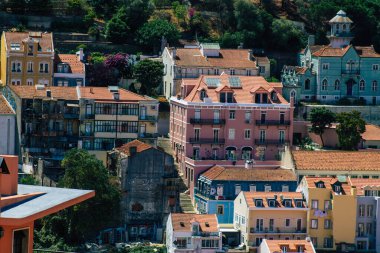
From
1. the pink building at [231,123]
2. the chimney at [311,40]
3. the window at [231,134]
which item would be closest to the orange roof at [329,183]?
the pink building at [231,123]

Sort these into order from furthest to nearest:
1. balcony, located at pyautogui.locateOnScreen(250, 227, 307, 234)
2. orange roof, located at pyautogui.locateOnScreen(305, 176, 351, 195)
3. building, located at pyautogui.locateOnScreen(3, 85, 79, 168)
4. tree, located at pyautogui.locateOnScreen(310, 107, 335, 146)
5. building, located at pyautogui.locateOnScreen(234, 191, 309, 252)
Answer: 1. tree, located at pyautogui.locateOnScreen(310, 107, 335, 146)
2. building, located at pyautogui.locateOnScreen(3, 85, 79, 168)
3. orange roof, located at pyautogui.locateOnScreen(305, 176, 351, 195)
4. balcony, located at pyautogui.locateOnScreen(250, 227, 307, 234)
5. building, located at pyautogui.locateOnScreen(234, 191, 309, 252)

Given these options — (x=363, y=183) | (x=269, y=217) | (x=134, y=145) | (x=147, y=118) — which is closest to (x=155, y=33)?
(x=147, y=118)

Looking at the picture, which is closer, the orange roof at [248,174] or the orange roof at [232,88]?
the orange roof at [248,174]

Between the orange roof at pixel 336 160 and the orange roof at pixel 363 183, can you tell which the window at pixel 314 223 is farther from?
the orange roof at pixel 336 160

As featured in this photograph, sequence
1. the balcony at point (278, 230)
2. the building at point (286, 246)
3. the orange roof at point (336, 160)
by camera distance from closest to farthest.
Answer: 1. the building at point (286, 246)
2. the balcony at point (278, 230)
3. the orange roof at point (336, 160)

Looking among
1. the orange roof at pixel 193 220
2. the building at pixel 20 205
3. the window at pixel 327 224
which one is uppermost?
the building at pixel 20 205

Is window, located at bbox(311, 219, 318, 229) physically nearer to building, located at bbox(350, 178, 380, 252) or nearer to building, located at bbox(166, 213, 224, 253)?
building, located at bbox(350, 178, 380, 252)

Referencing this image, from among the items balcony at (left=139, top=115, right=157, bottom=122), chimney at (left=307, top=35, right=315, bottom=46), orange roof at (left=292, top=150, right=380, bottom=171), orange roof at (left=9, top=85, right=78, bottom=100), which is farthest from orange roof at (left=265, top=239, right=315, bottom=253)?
chimney at (left=307, top=35, right=315, bottom=46)
